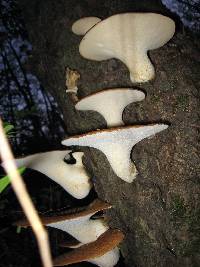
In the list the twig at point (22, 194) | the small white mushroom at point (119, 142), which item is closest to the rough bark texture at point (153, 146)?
the small white mushroom at point (119, 142)

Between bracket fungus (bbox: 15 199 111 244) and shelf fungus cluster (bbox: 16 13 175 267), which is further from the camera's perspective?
bracket fungus (bbox: 15 199 111 244)

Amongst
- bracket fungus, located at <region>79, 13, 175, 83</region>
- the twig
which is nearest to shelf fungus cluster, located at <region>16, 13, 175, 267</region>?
bracket fungus, located at <region>79, 13, 175, 83</region>

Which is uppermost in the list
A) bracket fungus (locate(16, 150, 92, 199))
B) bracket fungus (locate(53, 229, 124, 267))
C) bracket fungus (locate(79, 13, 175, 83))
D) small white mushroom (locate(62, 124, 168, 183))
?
bracket fungus (locate(79, 13, 175, 83))

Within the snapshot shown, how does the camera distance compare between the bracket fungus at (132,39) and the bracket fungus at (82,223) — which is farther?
the bracket fungus at (82,223)

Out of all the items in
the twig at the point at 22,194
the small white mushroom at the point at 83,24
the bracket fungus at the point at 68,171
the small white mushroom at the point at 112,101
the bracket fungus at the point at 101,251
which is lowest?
the bracket fungus at the point at 101,251

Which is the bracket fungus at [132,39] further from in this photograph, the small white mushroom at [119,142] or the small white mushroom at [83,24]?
the small white mushroom at [119,142]

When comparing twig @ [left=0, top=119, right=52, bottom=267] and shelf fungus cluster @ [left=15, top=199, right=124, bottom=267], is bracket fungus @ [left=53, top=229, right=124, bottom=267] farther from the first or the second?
twig @ [left=0, top=119, right=52, bottom=267]

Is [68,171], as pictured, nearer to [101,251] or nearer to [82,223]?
[82,223]
